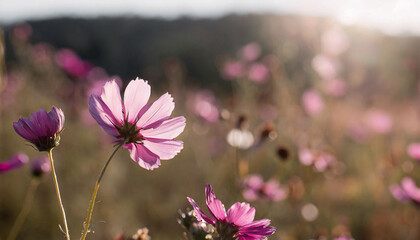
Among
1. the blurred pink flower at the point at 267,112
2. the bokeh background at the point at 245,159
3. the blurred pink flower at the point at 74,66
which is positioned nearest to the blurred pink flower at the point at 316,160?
the bokeh background at the point at 245,159

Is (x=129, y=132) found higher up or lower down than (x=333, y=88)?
lower down

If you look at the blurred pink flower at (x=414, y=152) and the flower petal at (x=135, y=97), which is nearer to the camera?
the flower petal at (x=135, y=97)

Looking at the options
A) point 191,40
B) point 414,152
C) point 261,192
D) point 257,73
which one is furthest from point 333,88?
point 191,40

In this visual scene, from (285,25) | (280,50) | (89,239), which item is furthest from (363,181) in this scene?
(285,25)

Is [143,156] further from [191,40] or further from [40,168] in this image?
[191,40]

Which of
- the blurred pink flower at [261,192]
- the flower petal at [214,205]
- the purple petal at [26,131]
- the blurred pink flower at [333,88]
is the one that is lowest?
the flower petal at [214,205]

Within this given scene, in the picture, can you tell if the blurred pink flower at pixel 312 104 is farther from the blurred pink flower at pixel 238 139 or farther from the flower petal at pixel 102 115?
the flower petal at pixel 102 115
